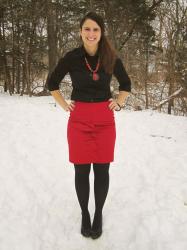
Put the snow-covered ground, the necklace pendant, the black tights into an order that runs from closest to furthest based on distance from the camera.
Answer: the necklace pendant
the black tights
the snow-covered ground

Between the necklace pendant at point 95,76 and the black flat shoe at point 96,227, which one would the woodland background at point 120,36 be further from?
the necklace pendant at point 95,76

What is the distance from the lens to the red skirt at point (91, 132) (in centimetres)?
278

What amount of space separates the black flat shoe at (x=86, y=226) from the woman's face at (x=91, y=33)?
1617 mm

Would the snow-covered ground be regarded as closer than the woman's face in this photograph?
No

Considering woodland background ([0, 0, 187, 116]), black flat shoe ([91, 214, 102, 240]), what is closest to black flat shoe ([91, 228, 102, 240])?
black flat shoe ([91, 214, 102, 240])

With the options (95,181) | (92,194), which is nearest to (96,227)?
(95,181)

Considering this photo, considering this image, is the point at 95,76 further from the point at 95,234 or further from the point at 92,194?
the point at 92,194

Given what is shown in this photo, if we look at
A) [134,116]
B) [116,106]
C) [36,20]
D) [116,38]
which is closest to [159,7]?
[116,38]

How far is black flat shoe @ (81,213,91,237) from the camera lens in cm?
311

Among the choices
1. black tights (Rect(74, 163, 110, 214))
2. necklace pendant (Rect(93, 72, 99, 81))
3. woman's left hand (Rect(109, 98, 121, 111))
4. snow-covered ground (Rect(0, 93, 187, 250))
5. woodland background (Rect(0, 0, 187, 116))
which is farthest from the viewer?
woodland background (Rect(0, 0, 187, 116))

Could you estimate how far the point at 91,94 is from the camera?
2.75 metres

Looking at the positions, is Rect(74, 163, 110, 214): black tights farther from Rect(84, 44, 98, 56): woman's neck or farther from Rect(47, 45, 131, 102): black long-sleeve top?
Rect(84, 44, 98, 56): woman's neck

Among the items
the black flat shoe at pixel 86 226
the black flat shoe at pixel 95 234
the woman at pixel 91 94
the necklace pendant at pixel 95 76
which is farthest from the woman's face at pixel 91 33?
the black flat shoe at pixel 95 234

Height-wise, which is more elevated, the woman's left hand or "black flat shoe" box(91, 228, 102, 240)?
the woman's left hand
